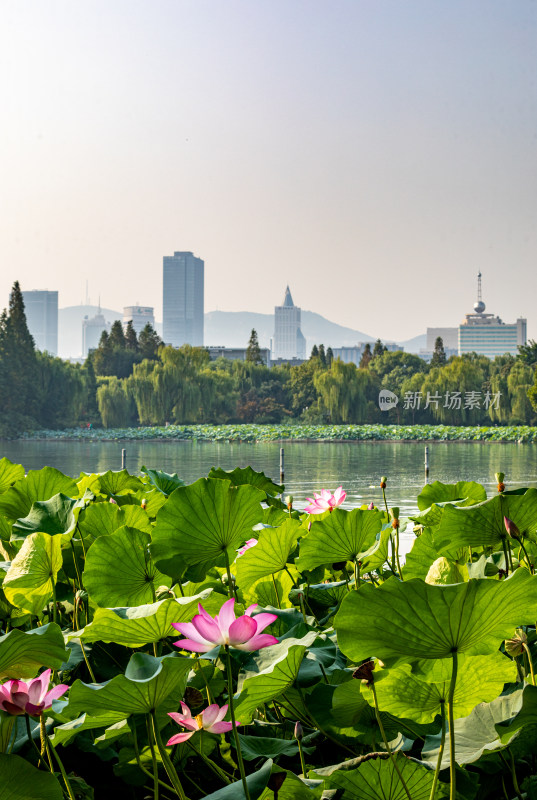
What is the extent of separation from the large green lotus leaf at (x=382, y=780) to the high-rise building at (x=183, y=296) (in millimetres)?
143826

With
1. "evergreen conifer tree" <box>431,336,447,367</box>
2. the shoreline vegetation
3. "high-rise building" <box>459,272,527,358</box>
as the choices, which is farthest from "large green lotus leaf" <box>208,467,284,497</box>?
"high-rise building" <box>459,272,527,358</box>

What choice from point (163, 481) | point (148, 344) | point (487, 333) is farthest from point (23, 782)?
point (487, 333)

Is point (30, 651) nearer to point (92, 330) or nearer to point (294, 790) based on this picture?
point (294, 790)

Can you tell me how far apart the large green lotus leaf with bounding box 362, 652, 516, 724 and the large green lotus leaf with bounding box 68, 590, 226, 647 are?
14 centimetres

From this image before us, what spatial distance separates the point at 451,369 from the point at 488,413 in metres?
2.18

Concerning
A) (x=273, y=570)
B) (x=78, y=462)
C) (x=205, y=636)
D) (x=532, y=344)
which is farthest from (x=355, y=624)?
(x=532, y=344)

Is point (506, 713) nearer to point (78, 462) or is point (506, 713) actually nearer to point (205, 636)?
point (205, 636)

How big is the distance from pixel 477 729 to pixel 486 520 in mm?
251

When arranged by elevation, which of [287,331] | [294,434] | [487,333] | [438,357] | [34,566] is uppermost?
[287,331]

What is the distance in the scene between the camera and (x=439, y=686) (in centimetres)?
52

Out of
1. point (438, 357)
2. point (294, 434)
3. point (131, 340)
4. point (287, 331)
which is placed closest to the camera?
Result: point (294, 434)

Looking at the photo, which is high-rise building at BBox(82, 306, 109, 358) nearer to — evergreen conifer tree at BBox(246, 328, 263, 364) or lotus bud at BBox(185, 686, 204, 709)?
evergreen conifer tree at BBox(246, 328, 263, 364)

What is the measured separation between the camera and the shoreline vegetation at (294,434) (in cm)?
2427

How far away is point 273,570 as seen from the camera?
2.71 feet
